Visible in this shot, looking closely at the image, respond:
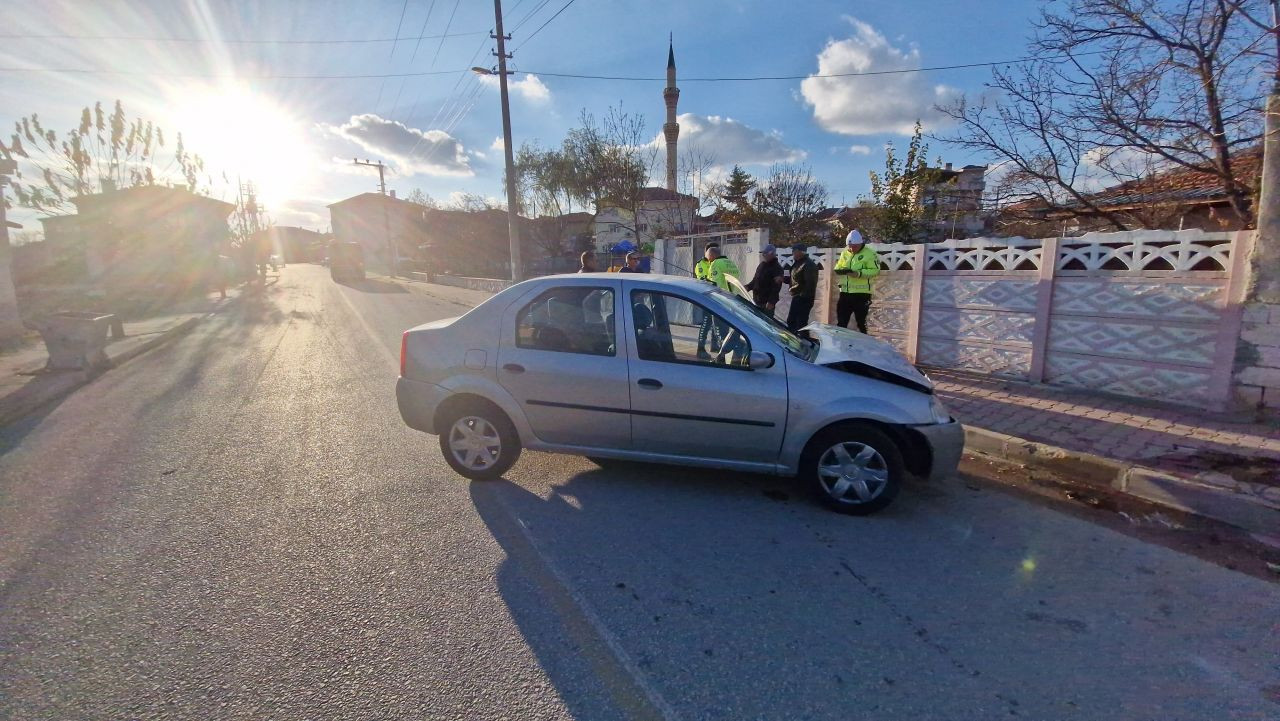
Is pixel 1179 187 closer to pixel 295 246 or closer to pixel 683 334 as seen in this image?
pixel 683 334

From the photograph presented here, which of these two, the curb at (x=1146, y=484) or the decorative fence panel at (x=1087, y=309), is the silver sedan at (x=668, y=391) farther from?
the decorative fence panel at (x=1087, y=309)

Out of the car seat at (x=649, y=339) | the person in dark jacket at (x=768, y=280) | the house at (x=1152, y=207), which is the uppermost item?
the house at (x=1152, y=207)

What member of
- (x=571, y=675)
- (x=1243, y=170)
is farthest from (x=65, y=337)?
(x=1243, y=170)

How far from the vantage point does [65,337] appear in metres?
8.15

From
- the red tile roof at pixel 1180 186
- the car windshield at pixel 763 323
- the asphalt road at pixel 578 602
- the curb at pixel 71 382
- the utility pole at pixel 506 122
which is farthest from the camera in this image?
the utility pole at pixel 506 122

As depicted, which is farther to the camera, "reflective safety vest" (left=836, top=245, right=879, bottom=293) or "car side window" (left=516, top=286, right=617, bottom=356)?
"reflective safety vest" (left=836, top=245, right=879, bottom=293)

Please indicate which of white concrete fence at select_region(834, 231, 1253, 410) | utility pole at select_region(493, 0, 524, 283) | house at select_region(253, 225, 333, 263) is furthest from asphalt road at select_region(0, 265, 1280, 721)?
house at select_region(253, 225, 333, 263)

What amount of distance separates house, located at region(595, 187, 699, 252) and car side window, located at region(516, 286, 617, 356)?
14.6 meters

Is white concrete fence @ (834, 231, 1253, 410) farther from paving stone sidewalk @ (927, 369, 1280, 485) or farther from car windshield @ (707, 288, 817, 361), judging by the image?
car windshield @ (707, 288, 817, 361)

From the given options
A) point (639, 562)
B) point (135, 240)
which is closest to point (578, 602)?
point (639, 562)

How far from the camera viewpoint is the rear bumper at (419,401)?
13.8ft

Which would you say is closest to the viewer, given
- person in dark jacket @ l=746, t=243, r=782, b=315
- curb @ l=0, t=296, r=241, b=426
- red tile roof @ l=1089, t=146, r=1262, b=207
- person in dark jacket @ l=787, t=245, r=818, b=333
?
red tile roof @ l=1089, t=146, r=1262, b=207

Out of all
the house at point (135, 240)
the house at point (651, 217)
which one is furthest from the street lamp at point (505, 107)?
the house at point (135, 240)

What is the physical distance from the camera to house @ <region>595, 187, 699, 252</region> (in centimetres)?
2227
